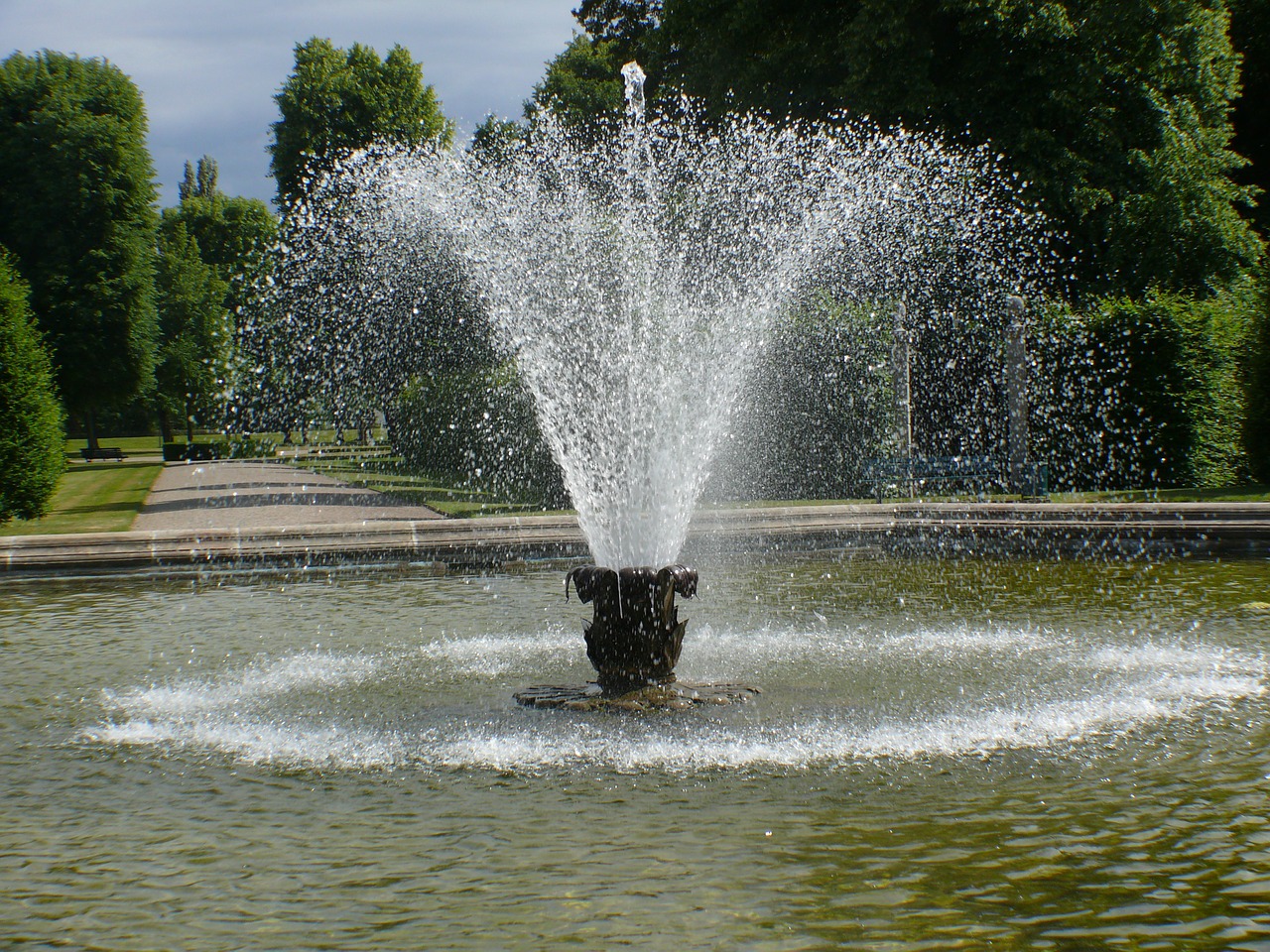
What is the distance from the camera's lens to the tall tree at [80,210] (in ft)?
125

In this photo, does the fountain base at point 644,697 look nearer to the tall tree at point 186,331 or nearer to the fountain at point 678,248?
the fountain at point 678,248

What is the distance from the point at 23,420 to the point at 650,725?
13.7 meters

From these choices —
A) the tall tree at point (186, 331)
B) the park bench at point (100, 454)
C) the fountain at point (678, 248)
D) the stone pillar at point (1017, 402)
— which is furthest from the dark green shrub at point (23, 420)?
the park bench at point (100, 454)

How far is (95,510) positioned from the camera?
2075 cm

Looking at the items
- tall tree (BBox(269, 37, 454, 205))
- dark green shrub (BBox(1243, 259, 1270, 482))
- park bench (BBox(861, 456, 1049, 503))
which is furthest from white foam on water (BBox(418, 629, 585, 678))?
tall tree (BBox(269, 37, 454, 205))

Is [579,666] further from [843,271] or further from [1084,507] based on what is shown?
[843,271]

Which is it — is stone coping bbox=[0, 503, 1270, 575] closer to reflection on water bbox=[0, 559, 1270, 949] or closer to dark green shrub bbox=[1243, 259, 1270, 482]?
reflection on water bbox=[0, 559, 1270, 949]

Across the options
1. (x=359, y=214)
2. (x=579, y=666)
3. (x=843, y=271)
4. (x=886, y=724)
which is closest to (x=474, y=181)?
(x=359, y=214)

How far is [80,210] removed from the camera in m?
38.6

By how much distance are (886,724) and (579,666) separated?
231 centimetres

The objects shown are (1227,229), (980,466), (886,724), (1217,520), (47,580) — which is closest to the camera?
(886,724)

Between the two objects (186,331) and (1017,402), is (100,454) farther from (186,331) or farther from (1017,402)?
(1017,402)

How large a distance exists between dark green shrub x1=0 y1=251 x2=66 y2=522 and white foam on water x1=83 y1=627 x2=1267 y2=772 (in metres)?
10.7

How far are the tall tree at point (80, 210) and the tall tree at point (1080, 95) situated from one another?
78.2 ft
